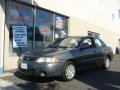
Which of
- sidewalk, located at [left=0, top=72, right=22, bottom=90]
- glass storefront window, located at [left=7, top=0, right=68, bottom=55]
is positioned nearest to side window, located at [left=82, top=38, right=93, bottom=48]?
glass storefront window, located at [left=7, top=0, right=68, bottom=55]

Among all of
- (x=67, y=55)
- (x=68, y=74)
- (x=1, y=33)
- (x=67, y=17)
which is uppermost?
(x=67, y=17)

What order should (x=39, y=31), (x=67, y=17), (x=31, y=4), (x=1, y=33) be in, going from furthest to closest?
(x=67, y=17), (x=39, y=31), (x=31, y=4), (x=1, y=33)

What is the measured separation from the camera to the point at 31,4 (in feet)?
41.2

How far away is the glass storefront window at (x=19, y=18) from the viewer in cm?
1141

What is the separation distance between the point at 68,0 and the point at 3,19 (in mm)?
6410

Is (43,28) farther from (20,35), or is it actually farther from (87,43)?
(87,43)

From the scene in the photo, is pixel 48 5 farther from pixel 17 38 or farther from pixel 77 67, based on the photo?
pixel 77 67

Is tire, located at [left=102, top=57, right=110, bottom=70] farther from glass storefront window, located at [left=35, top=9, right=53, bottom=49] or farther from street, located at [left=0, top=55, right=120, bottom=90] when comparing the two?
glass storefront window, located at [left=35, top=9, right=53, bottom=49]

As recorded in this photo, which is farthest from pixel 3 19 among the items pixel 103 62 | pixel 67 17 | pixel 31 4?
pixel 67 17

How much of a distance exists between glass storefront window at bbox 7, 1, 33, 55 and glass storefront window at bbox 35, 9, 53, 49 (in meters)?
0.52

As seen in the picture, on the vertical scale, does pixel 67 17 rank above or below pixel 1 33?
above

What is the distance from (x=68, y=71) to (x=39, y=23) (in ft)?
16.8

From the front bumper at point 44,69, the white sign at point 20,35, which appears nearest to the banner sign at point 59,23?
the white sign at point 20,35

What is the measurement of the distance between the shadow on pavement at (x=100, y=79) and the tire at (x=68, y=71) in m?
0.45
